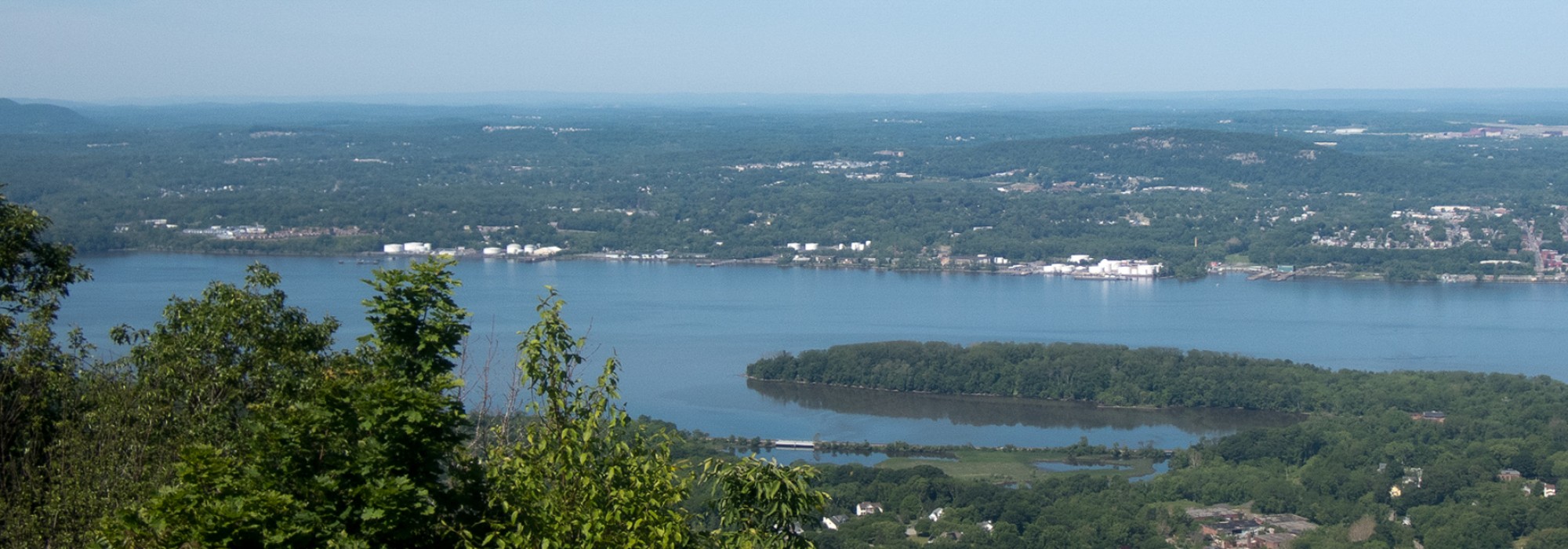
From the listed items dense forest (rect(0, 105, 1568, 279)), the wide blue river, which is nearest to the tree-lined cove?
the wide blue river

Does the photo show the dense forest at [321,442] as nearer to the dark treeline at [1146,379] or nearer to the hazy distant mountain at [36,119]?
the dark treeline at [1146,379]

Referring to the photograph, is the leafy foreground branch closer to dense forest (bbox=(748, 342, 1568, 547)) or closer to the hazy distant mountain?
dense forest (bbox=(748, 342, 1568, 547))

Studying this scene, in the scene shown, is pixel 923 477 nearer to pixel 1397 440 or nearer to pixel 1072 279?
pixel 1397 440

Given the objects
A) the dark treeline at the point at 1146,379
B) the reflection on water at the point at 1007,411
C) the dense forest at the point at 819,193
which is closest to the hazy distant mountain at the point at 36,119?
the dense forest at the point at 819,193

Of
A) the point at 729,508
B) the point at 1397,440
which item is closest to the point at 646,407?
the point at 1397,440

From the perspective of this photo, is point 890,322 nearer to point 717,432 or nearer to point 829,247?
point 717,432
